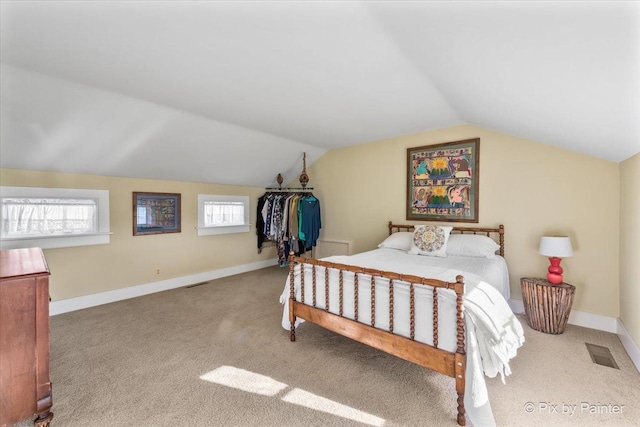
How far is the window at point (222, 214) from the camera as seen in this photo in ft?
15.6

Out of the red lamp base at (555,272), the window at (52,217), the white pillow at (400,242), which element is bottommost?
the red lamp base at (555,272)

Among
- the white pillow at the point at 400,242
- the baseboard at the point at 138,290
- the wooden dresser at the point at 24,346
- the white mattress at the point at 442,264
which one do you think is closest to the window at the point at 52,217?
the baseboard at the point at 138,290

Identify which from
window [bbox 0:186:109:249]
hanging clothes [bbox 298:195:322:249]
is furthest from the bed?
window [bbox 0:186:109:249]

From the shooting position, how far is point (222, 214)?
5148mm

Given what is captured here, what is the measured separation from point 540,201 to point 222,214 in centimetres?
471

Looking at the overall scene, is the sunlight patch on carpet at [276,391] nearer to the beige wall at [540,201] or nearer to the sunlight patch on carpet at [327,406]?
the sunlight patch on carpet at [327,406]

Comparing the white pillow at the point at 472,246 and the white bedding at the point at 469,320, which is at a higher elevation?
the white pillow at the point at 472,246

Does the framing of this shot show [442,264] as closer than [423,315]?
No

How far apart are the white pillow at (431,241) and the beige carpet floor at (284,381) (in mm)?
1157

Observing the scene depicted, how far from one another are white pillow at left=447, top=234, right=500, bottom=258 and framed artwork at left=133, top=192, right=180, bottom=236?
13.1 ft

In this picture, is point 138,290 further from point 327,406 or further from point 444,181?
point 444,181

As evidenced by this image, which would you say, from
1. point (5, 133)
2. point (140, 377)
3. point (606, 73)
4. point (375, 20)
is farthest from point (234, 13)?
point (5, 133)

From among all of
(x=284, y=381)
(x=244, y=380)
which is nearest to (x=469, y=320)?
(x=284, y=381)

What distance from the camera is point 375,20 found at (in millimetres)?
1566
